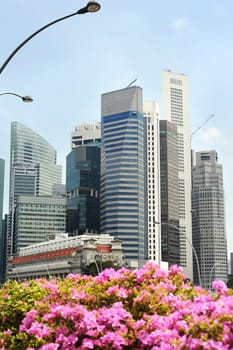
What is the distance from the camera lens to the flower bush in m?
5.64

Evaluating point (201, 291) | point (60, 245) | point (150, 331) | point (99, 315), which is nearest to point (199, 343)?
point (150, 331)

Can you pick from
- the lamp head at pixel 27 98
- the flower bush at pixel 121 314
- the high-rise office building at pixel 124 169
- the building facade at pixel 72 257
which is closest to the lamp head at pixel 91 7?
the lamp head at pixel 27 98

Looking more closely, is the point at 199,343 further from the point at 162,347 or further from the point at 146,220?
the point at 146,220

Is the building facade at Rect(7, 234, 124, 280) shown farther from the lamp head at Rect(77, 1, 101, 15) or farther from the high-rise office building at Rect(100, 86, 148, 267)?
the lamp head at Rect(77, 1, 101, 15)

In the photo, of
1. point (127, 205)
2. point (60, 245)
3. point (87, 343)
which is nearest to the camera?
point (87, 343)

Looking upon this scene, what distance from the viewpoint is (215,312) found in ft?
19.1

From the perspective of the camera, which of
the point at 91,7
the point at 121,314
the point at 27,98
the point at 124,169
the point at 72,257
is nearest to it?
the point at 121,314

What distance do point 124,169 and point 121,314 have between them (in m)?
182

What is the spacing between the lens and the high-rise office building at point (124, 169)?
18225cm

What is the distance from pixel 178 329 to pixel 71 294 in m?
2.26

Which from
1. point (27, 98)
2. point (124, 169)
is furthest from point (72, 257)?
point (27, 98)

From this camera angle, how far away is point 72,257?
145 meters

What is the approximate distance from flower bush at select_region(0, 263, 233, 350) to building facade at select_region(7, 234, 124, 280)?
374 ft

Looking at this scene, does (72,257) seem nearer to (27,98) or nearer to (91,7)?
(27,98)
